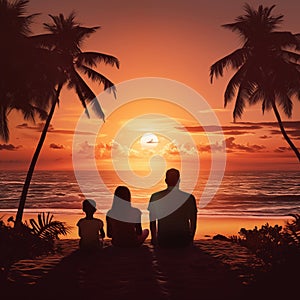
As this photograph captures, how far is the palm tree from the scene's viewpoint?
29.0 meters

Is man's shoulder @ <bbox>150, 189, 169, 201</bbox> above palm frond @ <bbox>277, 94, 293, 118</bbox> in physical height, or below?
below

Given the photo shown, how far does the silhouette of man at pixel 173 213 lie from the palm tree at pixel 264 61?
19862 millimetres

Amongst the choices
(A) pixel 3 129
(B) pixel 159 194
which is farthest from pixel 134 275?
(A) pixel 3 129

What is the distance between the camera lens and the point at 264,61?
1148 inches

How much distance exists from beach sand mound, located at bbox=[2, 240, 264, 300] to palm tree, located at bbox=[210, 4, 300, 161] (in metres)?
20.0

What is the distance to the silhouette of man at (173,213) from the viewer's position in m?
9.60

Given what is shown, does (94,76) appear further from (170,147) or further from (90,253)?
(170,147)

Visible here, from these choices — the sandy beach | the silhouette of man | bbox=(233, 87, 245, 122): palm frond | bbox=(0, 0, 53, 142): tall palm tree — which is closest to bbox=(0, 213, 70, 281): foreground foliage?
the sandy beach

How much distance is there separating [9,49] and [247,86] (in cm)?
1405

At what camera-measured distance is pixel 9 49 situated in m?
19.7

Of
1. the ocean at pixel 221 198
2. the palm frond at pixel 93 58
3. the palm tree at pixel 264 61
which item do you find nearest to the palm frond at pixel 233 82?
the palm tree at pixel 264 61

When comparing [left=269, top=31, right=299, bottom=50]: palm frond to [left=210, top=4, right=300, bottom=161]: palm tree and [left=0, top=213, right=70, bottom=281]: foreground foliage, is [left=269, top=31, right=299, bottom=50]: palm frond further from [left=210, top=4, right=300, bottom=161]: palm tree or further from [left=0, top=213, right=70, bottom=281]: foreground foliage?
[left=0, top=213, right=70, bottom=281]: foreground foliage

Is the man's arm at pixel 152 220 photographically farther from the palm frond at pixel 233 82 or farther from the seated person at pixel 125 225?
the palm frond at pixel 233 82

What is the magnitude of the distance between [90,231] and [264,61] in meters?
20.9
